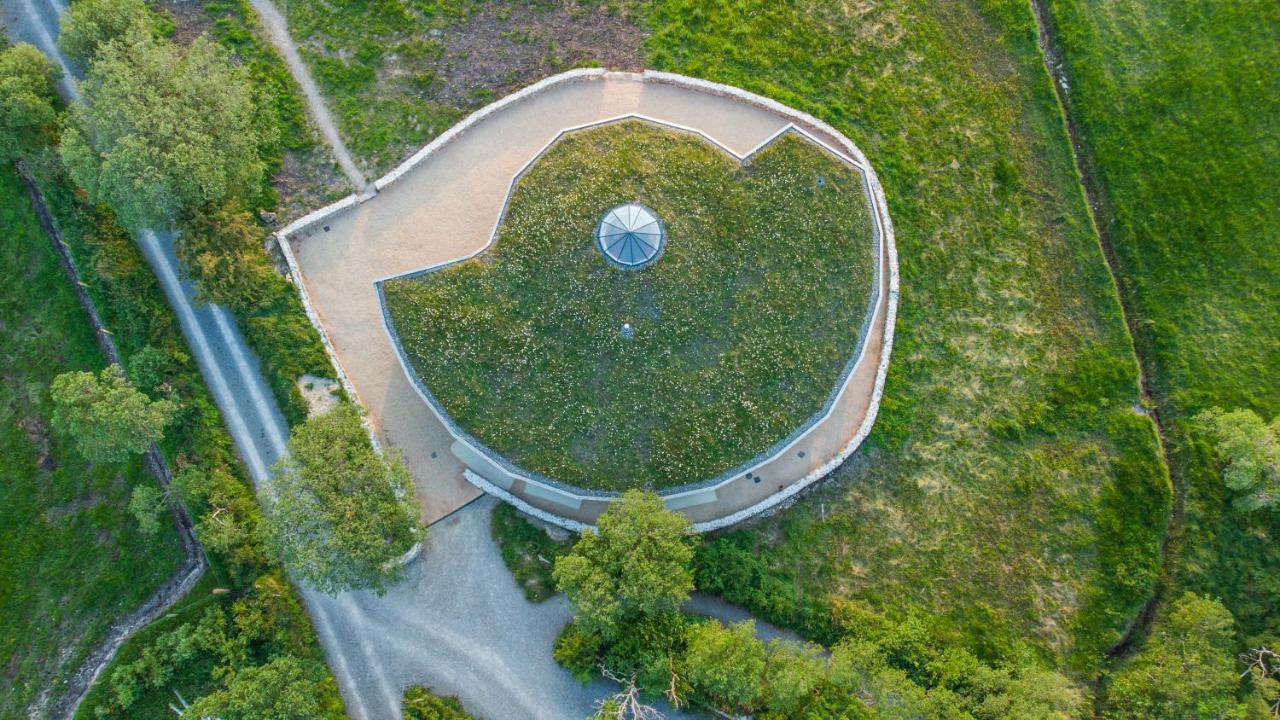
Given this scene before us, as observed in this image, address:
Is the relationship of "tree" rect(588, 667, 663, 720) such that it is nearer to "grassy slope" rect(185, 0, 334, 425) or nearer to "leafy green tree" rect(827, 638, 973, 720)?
"leafy green tree" rect(827, 638, 973, 720)

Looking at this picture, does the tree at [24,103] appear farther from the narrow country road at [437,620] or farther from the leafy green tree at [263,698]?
the leafy green tree at [263,698]

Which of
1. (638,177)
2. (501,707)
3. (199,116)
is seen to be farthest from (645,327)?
(199,116)

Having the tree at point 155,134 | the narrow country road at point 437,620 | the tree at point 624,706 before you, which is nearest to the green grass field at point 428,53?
the tree at point 155,134

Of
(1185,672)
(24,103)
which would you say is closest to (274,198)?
(24,103)

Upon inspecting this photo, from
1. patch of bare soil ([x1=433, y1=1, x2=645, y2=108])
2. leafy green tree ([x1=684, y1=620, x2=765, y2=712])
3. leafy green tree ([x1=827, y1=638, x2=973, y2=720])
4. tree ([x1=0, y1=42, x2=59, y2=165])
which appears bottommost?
leafy green tree ([x1=827, y1=638, x2=973, y2=720])

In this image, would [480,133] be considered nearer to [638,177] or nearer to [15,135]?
[638,177]

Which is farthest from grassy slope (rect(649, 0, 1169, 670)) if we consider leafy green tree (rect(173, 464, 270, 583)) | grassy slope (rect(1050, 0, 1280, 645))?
leafy green tree (rect(173, 464, 270, 583))

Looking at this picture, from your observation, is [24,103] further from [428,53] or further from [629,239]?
[629,239]
